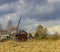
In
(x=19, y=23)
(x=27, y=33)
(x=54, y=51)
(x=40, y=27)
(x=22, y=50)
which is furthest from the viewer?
(x=40, y=27)

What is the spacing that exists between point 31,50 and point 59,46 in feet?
7.27

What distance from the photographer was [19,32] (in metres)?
49.7

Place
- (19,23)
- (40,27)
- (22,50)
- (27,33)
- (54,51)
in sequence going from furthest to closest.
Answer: (40,27), (27,33), (19,23), (22,50), (54,51)

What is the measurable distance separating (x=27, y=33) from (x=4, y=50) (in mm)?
35489

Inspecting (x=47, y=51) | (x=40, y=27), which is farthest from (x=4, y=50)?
(x=40, y=27)

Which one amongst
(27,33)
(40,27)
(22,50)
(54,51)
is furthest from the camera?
(40,27)

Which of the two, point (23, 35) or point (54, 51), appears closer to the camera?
point (54, 51)

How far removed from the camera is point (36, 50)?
53.1 ft

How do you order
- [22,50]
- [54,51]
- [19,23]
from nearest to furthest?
[54,51], [22,50], [19,23]

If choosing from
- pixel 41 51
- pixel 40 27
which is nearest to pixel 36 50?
pixel 41 51

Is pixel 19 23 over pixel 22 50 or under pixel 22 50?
over

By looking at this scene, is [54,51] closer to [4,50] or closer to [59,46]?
[59,46]

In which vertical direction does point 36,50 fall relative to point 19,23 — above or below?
below

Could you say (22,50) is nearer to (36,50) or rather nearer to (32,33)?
(36,50)
